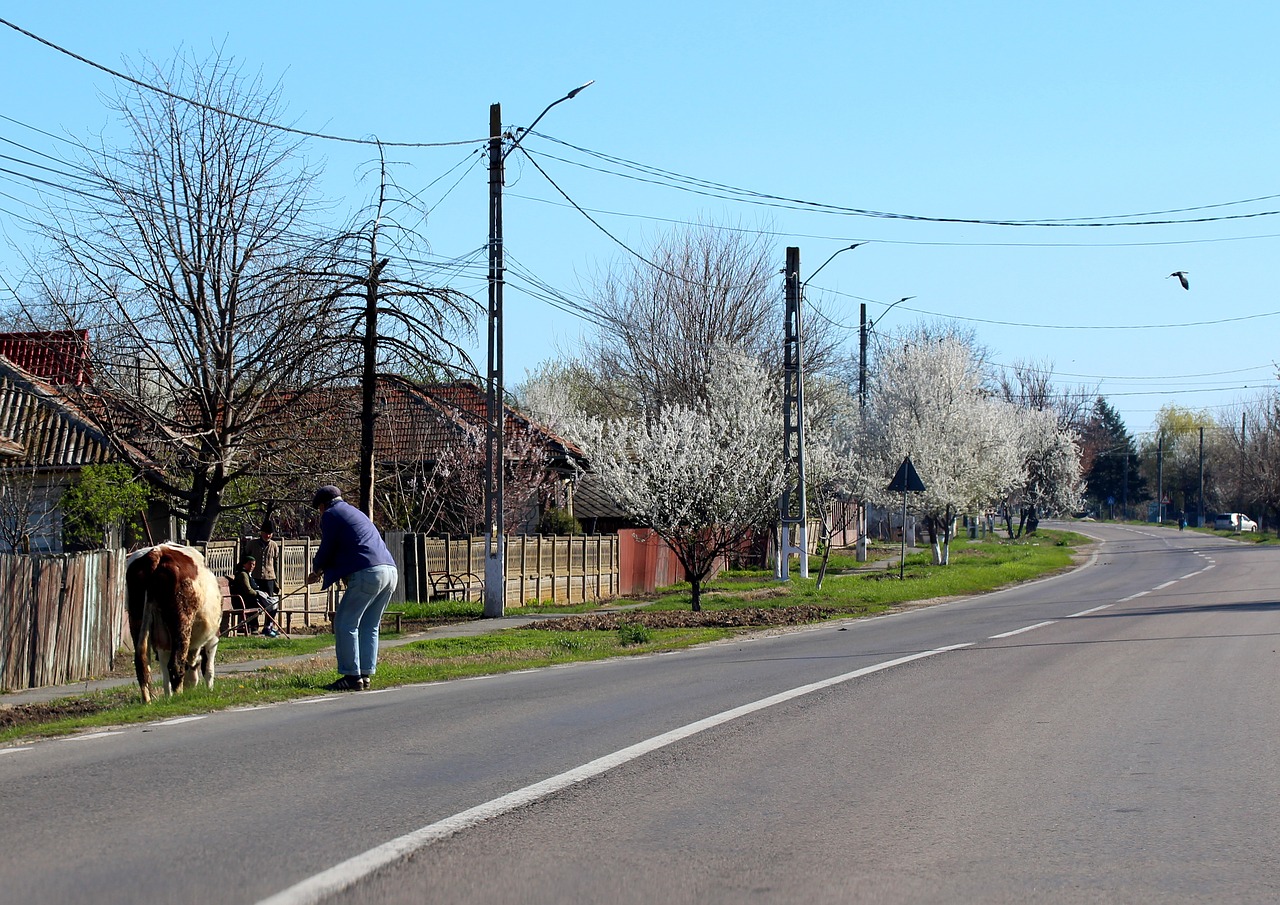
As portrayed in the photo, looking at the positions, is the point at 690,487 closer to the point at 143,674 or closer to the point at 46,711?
the point at 143,674

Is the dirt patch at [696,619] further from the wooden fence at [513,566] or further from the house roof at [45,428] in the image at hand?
the house roof at [45,428]

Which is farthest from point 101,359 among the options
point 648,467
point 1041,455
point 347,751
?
point 1041,455

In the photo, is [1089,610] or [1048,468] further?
[1048,468]

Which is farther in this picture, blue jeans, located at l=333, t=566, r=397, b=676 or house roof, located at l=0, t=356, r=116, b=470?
house roof, located at l=0, t=356, r=116, b=470

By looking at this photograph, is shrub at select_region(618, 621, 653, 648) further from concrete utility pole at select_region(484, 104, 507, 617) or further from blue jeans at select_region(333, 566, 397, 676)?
blue jeans at select_region(333, 566, 397, 676)

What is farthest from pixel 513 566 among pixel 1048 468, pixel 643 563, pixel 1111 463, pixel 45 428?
pixel 1111 463

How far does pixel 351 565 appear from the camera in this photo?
12.3m

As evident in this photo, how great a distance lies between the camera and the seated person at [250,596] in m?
22.0

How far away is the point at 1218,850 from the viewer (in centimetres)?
600

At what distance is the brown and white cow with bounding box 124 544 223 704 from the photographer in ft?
40.9

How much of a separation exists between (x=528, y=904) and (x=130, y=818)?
257 cm

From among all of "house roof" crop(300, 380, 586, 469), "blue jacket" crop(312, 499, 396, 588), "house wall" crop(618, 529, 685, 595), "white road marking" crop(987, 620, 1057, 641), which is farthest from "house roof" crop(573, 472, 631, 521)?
"blue jacket" crop(312, 499, 396, 588)

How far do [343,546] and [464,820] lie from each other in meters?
6.26

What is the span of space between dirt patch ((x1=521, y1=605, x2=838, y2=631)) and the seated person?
4.31m
